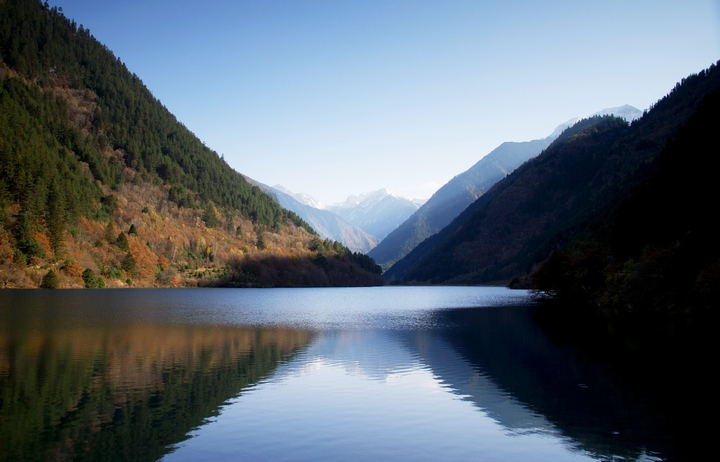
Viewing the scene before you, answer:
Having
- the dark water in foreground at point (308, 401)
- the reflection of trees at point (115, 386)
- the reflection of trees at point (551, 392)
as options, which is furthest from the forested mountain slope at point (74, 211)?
the reflection of trees at point (551, 392)

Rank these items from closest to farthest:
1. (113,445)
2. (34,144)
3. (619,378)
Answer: (113,445), (619,378), (34,144)

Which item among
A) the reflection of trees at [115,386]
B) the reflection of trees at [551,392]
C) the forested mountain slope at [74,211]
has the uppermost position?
the forested mountain slope at [74,211]

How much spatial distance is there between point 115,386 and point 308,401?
9622 millimetres

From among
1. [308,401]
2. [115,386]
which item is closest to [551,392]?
[308,401]

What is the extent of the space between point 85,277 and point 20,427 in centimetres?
11885

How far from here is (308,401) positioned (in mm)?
23594

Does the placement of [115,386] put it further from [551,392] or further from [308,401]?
[551,392]

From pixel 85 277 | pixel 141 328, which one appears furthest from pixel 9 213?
pixel 141 328

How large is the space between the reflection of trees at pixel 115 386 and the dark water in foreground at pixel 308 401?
0.09m

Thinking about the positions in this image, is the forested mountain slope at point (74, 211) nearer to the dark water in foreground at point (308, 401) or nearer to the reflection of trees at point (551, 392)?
the dark water in foreground at point (308, 401)

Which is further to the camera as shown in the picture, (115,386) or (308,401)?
(115,386)

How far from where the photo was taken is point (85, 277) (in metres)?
124

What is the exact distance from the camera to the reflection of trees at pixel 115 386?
17266mm

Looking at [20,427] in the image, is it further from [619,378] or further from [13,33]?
[13,33]
